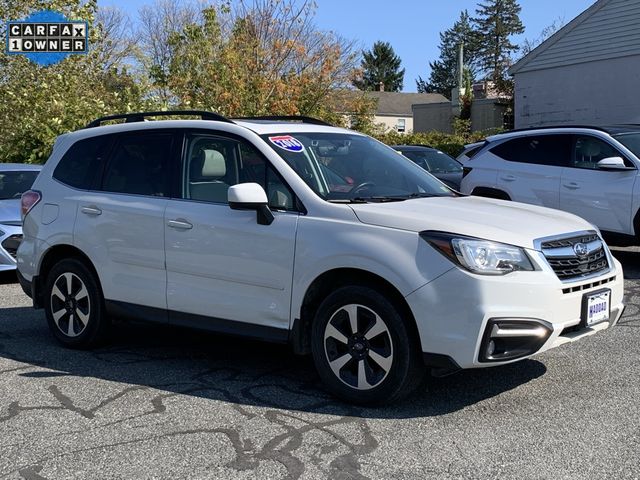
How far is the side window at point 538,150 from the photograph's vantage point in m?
10.1

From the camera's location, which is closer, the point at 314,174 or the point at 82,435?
the point at 82,435

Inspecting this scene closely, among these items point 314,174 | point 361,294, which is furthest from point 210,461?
point 314,174

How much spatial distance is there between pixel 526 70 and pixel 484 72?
54040 mm

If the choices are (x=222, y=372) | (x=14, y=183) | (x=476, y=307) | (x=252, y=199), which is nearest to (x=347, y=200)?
(x=252, y=199)

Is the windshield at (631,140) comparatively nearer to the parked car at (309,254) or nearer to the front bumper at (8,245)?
the parked car at (309,254)

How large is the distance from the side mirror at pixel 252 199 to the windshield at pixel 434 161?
9.24 metres

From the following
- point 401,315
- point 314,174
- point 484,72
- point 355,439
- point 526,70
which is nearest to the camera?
point 355,439

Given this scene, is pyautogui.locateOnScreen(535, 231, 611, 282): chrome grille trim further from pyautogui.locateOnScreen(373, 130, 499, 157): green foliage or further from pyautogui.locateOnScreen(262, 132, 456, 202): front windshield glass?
pyautogui.locateOnScreen(373, 130, 499, 157): green foliage

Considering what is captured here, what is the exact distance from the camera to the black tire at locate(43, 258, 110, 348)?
6172 mm

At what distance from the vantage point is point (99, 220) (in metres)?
6.05

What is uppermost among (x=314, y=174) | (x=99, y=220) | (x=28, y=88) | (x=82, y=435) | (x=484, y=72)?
(x=484, y=72)

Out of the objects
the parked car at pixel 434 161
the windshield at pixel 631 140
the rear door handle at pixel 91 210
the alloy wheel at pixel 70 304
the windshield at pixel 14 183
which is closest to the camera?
the rear door handle at pixel 91 210

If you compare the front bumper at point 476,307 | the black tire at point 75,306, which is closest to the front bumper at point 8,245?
the black tire at point 75,306

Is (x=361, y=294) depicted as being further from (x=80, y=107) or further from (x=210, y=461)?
(x=80, y=107)
